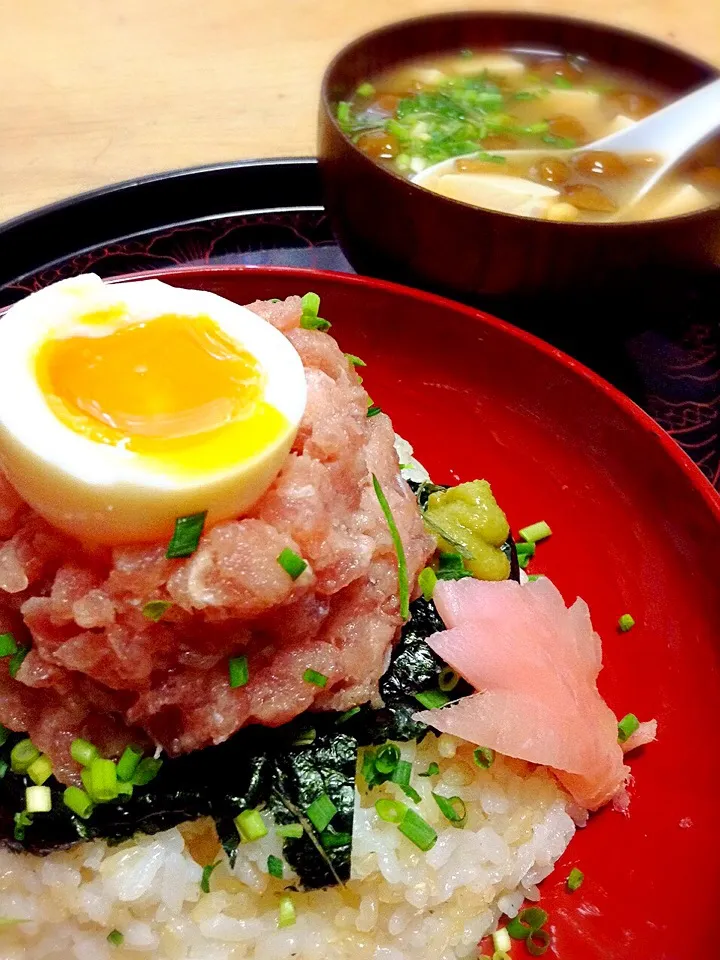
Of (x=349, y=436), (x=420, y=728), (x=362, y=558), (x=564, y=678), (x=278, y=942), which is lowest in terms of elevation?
(x=278, y=942)

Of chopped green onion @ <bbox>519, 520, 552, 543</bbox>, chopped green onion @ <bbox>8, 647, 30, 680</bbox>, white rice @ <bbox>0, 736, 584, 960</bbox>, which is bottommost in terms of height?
white rice @ <bbox>0, 736, 584, 960</bbox>

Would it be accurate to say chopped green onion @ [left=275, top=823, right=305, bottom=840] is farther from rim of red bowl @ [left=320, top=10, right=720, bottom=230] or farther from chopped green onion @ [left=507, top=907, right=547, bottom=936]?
rim of red bowl @ [left=320, top=10, right=720, bottom=230]

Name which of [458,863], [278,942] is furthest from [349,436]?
[278,942]

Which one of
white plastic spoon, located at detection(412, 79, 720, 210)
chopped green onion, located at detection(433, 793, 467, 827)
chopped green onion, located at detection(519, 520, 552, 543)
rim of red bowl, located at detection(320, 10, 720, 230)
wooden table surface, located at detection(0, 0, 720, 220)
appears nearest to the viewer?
chopped green onion, located at detection(433, 793, 467, 827)

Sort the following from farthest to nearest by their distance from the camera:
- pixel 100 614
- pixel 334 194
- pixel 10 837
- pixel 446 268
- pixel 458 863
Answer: pixel 334 194
pixel 446 268
pixel 458 863
pixel 10 837
pixel 100 614

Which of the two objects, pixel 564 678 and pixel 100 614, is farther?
pixel 564 678

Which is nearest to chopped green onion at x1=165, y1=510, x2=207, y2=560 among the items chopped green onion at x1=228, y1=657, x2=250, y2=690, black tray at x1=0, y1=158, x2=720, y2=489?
chopped green onion at x1=228, y1=657, x2=250, y2=690

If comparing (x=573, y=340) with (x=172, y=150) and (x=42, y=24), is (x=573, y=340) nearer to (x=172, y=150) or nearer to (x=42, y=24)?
(x=172, y=150)

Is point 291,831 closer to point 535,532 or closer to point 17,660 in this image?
point 17,660

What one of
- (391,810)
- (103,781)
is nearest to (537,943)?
(391,810)
